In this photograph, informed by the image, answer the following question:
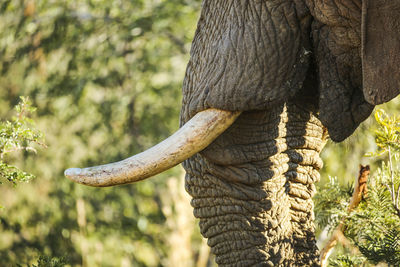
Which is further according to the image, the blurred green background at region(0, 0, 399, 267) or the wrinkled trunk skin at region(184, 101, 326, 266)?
the blurred green background at region(0, 0, 399, 267)

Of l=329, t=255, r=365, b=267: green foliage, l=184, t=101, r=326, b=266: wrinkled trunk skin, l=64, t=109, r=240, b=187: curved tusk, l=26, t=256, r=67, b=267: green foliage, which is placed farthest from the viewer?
l=26, t=256, r=67, b=267: green foliage

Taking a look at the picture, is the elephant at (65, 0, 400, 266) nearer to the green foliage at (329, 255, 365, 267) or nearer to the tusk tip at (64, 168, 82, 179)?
the tusk tip at (64, 168, 82, 179)

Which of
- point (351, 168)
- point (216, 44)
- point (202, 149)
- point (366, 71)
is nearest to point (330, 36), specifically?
point (366, 71)

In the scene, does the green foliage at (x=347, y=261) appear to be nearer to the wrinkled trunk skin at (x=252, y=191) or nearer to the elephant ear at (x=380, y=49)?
the wrinkled trunk skin at (x=252, y=191)

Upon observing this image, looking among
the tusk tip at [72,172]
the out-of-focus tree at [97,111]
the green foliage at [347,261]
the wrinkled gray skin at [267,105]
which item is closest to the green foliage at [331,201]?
the green foliage at [347,261]

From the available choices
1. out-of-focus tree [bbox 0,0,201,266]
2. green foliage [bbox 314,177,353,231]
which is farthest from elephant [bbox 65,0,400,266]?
out-of-focus tree [bbox 0,0,201,266]

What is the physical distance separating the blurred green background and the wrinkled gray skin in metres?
4.16

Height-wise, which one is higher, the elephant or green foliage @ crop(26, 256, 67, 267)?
the elephant

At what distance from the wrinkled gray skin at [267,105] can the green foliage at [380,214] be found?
20cm

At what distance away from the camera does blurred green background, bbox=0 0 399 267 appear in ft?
23.6

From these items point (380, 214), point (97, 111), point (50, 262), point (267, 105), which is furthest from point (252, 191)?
point (97, 111)

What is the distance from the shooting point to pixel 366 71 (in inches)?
103

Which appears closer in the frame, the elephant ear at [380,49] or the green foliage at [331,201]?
the elephant ear at [380,49]

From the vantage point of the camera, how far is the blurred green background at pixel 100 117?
7203mm
